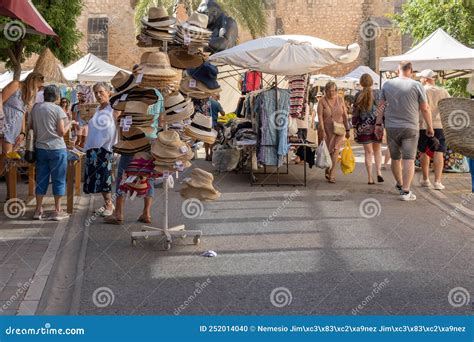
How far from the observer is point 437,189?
525 inches

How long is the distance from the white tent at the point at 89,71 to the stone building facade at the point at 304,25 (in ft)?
49.8

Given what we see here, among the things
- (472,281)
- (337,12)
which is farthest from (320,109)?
(337,12)

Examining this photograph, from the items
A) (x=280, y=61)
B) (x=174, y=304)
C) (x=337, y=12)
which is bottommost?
(x=174, y=304)

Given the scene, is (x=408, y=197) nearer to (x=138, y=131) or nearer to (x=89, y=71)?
(x=138, y=131)

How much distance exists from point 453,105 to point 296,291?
193 cm

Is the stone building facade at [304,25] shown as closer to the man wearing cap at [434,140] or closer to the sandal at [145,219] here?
the man wearing cap at [434,140]

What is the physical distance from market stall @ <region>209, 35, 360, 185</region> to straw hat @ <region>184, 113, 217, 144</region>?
4.69 metres

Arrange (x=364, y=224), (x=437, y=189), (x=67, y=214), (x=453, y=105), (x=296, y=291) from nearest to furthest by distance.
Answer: (x=453, y=105), (x=296, y=291), (x=364, y=224), (x=67, y=214), (x=437, y=189)

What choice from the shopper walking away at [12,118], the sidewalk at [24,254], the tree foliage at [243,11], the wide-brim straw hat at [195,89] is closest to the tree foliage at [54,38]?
the shopper walking away at [12,118]

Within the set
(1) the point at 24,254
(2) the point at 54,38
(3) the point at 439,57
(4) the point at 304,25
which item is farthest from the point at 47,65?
(4) the point at 304,25

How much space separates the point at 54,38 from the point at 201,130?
8876 millimetres

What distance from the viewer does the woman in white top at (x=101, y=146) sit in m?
10.3

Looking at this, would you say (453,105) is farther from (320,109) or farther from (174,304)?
(320,109)

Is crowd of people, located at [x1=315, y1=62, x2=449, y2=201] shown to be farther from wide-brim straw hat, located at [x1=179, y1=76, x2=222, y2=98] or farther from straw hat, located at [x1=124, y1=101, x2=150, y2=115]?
straw hat, located at [x1=124, y1=101, x2=150, y2=115]
